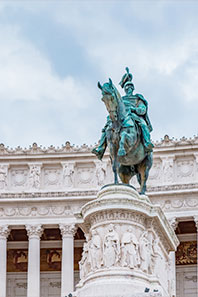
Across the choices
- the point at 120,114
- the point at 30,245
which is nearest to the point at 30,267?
the point at 30,245

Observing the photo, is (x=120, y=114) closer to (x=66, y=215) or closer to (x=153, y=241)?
(x=153, y=241)

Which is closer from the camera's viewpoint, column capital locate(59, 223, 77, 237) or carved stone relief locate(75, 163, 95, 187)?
column capital locate(59, 223, 77, 237)

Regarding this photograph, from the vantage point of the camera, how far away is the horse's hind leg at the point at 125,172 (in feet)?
100

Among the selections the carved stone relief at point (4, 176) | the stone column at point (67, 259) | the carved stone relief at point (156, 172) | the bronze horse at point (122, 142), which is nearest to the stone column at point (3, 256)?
the carved stone relief at point (4, 176)

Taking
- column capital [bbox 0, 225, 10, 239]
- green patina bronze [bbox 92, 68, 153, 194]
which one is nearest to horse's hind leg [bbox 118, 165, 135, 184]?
green patina bronze [bbox 92, 68, 153, 194]

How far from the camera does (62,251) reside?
60531 millimetres

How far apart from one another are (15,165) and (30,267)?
6.93 m

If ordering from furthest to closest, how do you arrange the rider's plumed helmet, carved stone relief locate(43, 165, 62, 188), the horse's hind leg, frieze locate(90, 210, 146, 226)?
carved stone relief locate(43, 165, 62, 188) < the rider's plumed helmet < the horse's hind leg < frieze locate(90, 210, 146, 226)

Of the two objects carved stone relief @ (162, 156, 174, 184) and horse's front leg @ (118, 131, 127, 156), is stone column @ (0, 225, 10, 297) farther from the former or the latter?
horse's front leg @ (118, 131, 127, 156)

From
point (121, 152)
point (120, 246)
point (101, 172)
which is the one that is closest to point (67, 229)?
point (101, 172)

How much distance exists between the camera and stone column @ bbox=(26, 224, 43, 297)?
193 feet

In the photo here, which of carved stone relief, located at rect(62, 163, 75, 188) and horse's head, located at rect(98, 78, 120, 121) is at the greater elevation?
carved stone relief, located at rect(62, 163, 75, 188)

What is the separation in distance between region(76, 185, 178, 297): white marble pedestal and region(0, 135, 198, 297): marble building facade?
101 feet

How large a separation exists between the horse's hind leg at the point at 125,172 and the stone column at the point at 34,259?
2924 cm
